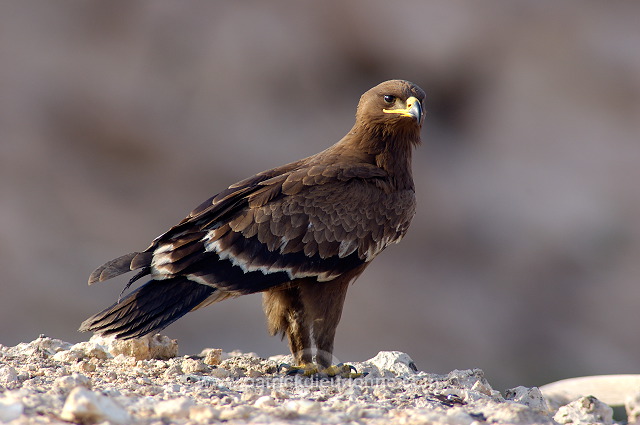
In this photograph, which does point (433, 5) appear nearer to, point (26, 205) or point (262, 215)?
point (26, 205)

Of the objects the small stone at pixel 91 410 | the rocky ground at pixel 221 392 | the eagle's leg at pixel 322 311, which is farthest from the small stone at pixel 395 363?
the small stone at pixel 91 410

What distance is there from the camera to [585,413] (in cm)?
519

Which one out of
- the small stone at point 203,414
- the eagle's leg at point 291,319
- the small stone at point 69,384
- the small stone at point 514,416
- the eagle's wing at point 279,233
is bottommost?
the small stone at point 203,414

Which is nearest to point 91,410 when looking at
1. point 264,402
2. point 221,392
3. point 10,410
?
point 10,410

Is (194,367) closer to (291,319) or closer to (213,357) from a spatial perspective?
(213,357)

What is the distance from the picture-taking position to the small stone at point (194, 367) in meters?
5.11

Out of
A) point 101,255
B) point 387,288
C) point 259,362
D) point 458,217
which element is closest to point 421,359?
point 387,288

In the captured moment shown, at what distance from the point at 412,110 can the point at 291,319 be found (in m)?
1.63

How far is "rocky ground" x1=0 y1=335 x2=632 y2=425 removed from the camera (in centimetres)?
355

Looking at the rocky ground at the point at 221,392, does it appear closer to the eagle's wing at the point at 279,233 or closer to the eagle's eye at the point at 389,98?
the eagle's wing at the point at 279,233

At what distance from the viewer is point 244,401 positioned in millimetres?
4176

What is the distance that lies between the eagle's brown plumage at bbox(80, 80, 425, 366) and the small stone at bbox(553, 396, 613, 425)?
148 cm

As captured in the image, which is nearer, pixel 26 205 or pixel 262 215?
pixel 262 215

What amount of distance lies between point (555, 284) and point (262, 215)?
11.7 meters
